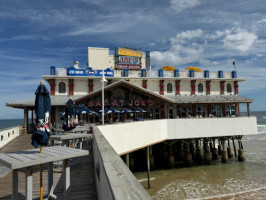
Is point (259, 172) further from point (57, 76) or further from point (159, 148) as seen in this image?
point (57, 76)

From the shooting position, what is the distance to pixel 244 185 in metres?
17.3

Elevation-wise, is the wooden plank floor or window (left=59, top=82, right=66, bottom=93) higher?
window (left=59, top=82, right=66, bottom=93)

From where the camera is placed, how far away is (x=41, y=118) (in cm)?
452

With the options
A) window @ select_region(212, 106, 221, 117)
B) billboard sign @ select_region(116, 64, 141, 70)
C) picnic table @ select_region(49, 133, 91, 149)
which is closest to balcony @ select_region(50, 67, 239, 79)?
billboard sign @ select_region(116, 64, 141, 70)

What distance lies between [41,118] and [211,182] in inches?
699

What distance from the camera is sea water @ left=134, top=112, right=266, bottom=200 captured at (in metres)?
15.2

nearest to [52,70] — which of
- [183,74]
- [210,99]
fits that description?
[183,74]

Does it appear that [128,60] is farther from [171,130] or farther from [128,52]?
[171,130]

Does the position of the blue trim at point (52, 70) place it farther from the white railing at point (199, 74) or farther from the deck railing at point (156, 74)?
the white railing at point (199, 74)

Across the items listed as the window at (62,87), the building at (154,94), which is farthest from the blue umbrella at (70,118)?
the window at (62,87)

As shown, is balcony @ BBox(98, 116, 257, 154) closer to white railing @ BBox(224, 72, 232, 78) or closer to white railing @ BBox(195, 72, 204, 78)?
white railing @ BBox(195, 72, 204, 78)

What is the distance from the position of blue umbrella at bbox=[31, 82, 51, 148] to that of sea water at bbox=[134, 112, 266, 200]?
12628 mm

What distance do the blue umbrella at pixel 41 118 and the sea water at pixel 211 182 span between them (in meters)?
12.6

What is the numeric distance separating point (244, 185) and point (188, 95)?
16133 millimetres
